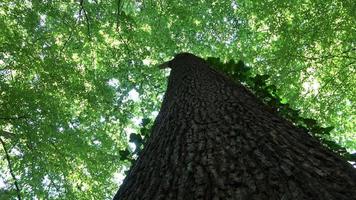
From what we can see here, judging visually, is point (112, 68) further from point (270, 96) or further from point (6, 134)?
point (270, 96)

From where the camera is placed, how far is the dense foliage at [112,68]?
975cm

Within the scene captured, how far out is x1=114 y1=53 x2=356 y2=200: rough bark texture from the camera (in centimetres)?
169

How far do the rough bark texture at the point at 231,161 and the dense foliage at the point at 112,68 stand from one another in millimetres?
6373

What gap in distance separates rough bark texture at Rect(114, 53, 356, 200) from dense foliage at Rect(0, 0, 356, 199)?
20.9 feet

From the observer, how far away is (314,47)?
10766 mm

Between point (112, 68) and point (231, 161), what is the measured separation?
10688 millimetres

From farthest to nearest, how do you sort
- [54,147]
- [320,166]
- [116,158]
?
[116,158] < [54,147] < [320,166]

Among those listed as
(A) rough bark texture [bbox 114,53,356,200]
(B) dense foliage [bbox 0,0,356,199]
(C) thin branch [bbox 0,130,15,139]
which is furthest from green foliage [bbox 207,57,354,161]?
(C) thin branch [bbox 0,130,15,139]

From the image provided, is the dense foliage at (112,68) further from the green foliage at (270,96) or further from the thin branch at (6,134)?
the green foliage at (270,96)

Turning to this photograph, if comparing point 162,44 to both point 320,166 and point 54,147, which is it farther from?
point 320,166

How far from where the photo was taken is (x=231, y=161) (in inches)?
80.0

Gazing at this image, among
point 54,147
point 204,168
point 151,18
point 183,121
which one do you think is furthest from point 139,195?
point 151,18

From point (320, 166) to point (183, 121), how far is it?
127 centimetres

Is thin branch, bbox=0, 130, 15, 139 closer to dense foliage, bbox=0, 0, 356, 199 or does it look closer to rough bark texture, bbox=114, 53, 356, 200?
dense foliage, bbox=0, 0, 356, 199
